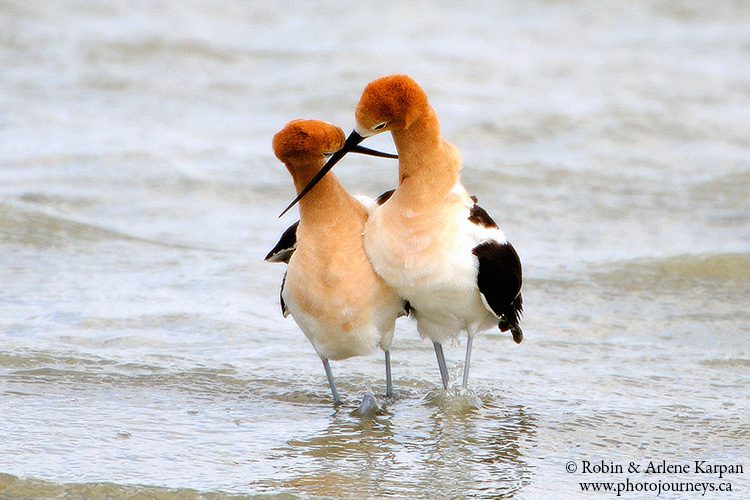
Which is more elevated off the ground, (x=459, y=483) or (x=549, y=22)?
(x=549, y=22)

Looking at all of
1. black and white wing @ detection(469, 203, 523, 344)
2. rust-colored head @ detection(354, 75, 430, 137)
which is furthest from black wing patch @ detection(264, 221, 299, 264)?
black and white wing @ detection(469, 203, 523, 344)

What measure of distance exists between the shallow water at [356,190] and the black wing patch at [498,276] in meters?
0.77

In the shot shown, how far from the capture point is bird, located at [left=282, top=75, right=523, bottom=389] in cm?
725

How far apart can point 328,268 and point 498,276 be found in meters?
1.00

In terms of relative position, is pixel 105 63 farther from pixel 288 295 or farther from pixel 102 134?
pixel 288 295

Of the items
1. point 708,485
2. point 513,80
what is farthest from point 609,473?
point 513,80

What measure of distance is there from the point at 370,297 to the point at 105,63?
1429 centimetres

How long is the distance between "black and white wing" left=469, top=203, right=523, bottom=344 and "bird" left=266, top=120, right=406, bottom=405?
1.77ft

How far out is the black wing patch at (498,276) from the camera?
7.37 m

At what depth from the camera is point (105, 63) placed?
20641 millimetres

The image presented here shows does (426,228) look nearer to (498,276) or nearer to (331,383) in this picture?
(498,276)

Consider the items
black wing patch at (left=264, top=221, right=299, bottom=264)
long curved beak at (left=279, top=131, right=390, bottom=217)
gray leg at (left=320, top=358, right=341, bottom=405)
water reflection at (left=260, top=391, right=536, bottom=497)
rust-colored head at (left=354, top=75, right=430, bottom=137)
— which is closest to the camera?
water reflection at (left=260, top=391, right=536, bottom=497)

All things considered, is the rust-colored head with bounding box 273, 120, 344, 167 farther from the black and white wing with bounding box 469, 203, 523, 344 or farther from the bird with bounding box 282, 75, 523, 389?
the black and white wing with bounding box 469, 203, 523, 344

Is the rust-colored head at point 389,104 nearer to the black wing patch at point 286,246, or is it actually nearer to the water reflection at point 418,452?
the black wing patch at point 286,246
